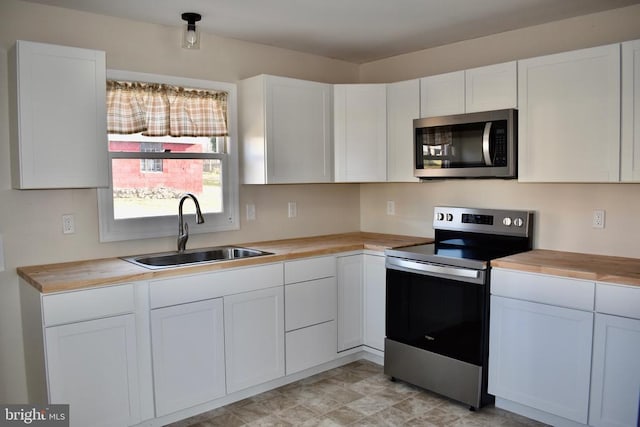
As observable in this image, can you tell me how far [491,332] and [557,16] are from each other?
194cm

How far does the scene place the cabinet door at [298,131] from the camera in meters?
3.45

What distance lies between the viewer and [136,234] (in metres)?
3.17

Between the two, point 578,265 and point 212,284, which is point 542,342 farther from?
point 212,284

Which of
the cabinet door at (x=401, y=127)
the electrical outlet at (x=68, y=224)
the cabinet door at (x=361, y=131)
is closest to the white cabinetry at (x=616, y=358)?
the cabinet door at (x=401, y=127)

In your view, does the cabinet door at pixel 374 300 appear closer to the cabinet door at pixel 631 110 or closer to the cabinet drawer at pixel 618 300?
the cabinet drawer at pixel 618 300

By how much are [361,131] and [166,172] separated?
1.42 metres

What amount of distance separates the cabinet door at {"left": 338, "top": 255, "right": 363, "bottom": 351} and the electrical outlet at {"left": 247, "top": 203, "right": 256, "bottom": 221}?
73 cm

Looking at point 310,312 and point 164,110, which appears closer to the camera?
point 164,110

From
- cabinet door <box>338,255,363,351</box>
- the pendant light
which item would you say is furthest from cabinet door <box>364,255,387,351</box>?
the pendant light

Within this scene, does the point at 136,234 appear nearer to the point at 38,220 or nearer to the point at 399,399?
the point at 38,220

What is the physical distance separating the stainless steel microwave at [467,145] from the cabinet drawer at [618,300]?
34.3 inches

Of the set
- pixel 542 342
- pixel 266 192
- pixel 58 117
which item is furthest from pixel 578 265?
pixel 58 117

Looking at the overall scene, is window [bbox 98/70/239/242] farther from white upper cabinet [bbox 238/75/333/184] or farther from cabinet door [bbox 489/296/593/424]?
cabinet door [bbox 489/296/593/424]

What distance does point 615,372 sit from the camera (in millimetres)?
2473
